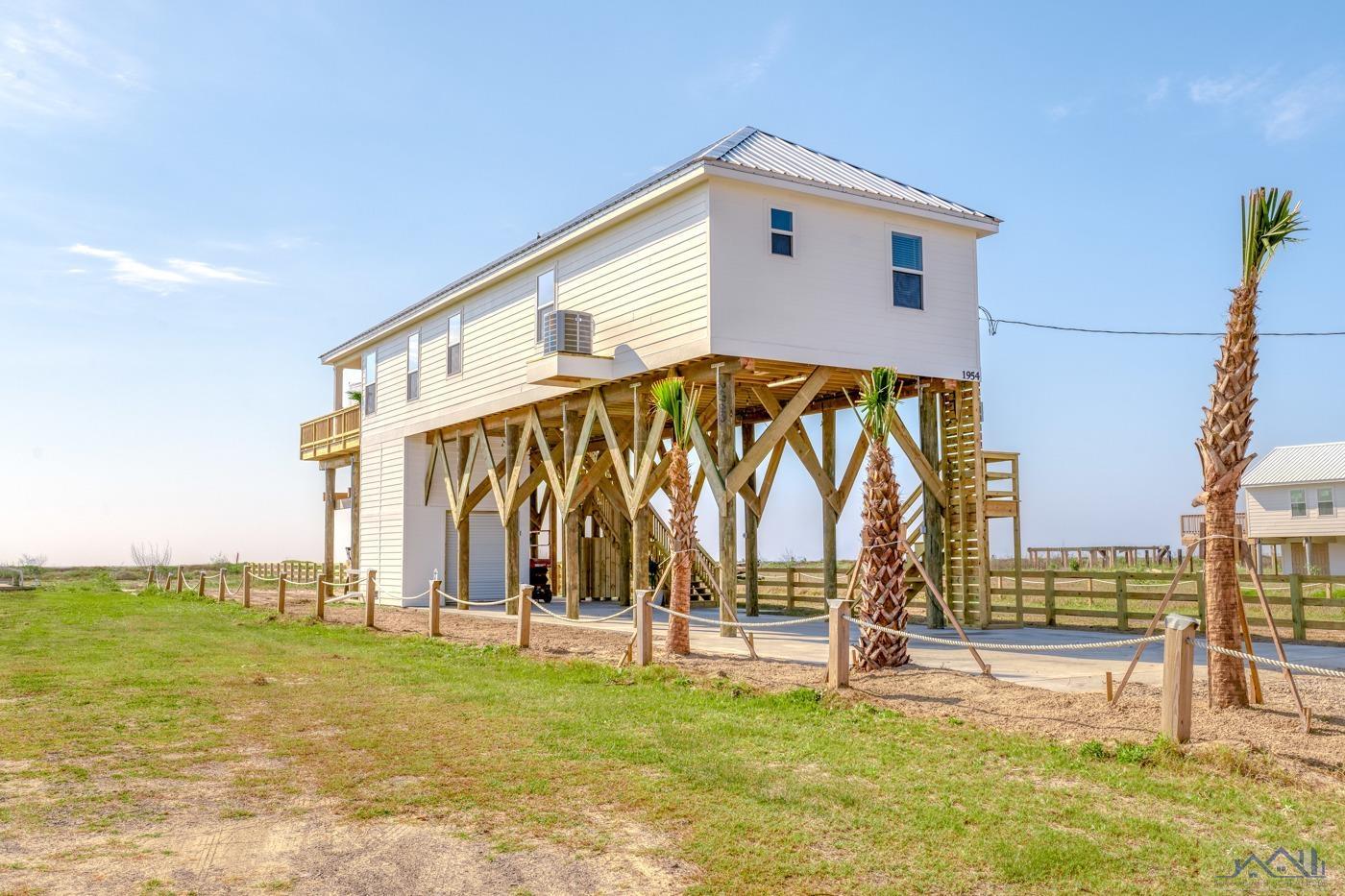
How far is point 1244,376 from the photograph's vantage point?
31.7 feet

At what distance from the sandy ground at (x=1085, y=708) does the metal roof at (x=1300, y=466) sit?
141ft

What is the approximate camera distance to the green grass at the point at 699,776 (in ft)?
20.6

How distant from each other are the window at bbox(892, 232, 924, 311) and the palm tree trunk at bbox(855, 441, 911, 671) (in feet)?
23.4

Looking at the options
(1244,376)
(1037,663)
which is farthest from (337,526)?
(1244,376)

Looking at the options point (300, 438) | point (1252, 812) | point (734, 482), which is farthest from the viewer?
point (300, 438)

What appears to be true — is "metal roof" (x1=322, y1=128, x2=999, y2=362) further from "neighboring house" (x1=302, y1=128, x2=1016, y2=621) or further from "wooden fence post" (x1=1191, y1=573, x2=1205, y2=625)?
"wooden fence post" (x1=1191, y1=573, x2=1205, y2=625)

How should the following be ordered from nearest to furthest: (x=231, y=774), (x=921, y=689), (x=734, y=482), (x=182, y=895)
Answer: (x=182, y=895)
(x=231, y=774)
(x=921, y=689)
(x=734, y=482)

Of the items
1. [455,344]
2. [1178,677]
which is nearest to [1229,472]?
[1178,677]

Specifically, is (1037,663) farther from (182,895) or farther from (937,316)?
(182,895)

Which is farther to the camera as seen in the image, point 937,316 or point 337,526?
point 337,526

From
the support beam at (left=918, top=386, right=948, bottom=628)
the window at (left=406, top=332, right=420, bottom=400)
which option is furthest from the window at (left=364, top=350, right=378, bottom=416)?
the support beam at (left=918, top=386, right=948, bottom=628)

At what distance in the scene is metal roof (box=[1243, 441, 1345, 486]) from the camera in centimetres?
4931

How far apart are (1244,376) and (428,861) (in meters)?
7.79

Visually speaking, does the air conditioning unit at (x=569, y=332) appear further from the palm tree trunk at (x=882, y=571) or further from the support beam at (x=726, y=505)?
the palm tree trunk at (x=882, y=571)
